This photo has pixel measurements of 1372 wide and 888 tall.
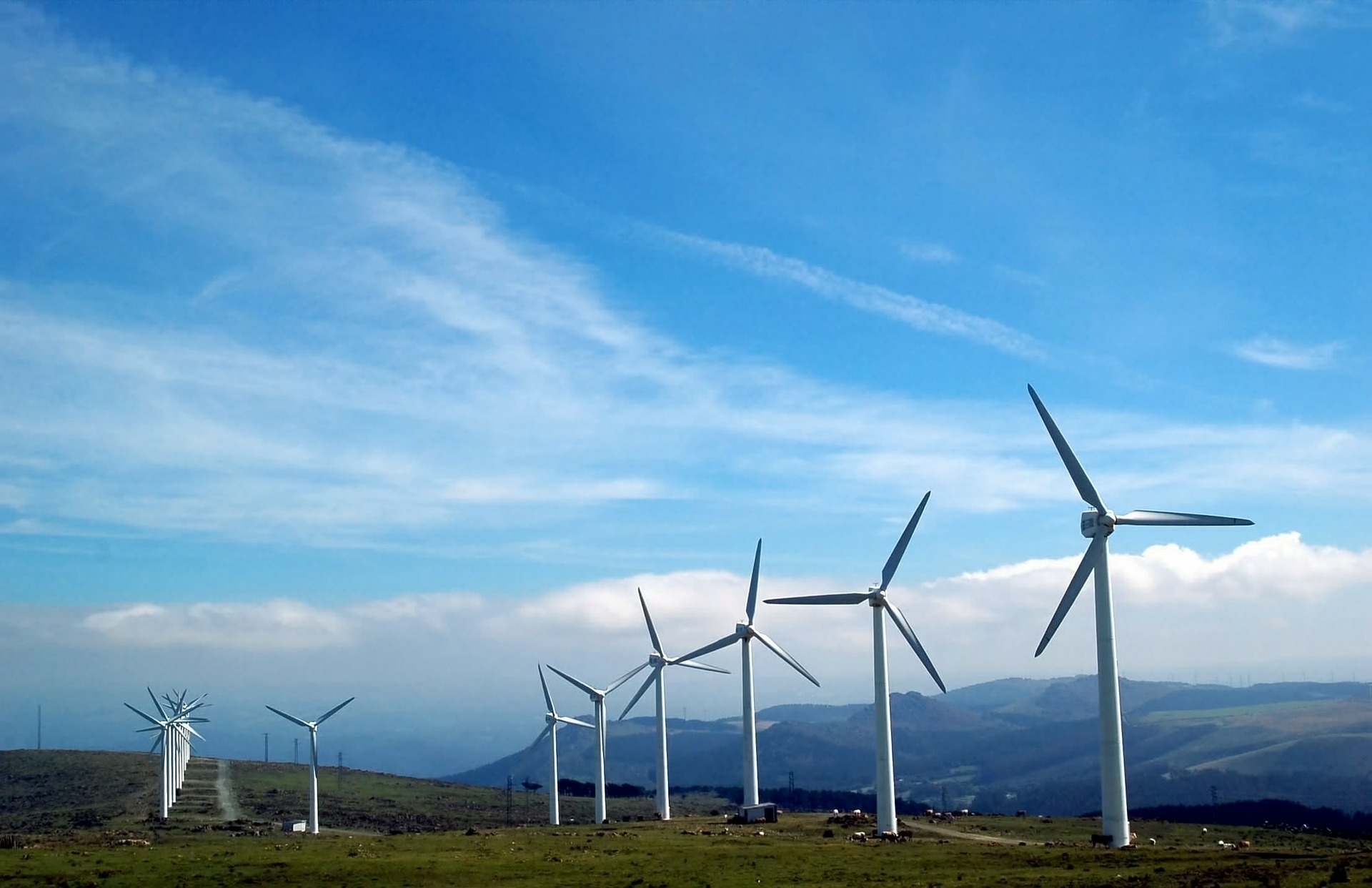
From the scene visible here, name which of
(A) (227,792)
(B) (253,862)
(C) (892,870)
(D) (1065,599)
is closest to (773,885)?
(C) (892,870)

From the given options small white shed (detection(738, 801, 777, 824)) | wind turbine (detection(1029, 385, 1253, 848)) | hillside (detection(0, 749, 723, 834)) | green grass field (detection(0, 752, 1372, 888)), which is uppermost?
wind turbine (detection(1029, 385, 1253, 848))

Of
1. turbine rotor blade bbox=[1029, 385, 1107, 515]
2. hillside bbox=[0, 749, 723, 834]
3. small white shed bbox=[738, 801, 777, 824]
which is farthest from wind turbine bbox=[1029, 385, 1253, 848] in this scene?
hillside bbox=[0, 749, 723, 834]

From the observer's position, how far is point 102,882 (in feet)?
214

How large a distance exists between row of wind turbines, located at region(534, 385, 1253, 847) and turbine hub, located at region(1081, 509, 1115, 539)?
45 millimetres

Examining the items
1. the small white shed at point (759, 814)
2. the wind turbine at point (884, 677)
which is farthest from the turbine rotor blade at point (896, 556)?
the small white shed at point (759, 814)

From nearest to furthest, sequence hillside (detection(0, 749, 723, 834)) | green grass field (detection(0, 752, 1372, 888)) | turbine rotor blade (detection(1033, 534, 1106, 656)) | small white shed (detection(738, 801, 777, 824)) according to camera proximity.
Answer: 1. green grass field (detection(0, 752, 1372, 888))
2. turbine rotor blade (detection(1033, 534, 1106, 656))
3. small white shed (detection(738, 801, 777, 824))
4. hillside (detection(0, 749, 723, 834))

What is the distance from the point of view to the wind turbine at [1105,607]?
7125 cm

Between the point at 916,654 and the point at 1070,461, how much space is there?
835 inches

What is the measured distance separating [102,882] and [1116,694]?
2301 inches

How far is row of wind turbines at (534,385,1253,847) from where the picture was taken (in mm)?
71938

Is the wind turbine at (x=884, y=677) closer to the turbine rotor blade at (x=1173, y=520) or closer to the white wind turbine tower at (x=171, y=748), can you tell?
the turbine rotor blade at (x=1173, y=520)

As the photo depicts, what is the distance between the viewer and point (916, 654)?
300 ft

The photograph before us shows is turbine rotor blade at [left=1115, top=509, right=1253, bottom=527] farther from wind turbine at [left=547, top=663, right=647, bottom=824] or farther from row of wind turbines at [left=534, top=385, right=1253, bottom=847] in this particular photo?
wind turbine at [left=547, top=663, right=647, bottom=824]

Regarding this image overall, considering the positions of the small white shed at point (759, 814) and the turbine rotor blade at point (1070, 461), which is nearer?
the turbine rotor blade at point (1070, 461)
